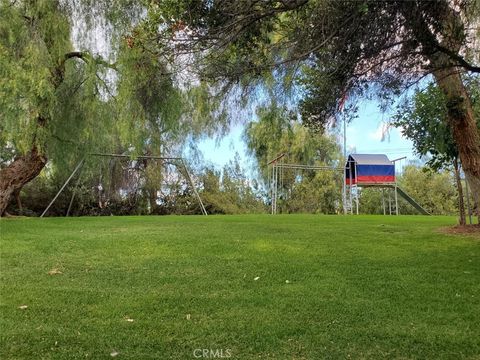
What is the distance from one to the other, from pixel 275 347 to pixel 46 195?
15119 millimetres

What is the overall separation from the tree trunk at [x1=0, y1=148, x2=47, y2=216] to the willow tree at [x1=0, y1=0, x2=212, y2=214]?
23mm

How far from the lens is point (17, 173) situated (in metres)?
11.7

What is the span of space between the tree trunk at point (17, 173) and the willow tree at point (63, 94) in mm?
23

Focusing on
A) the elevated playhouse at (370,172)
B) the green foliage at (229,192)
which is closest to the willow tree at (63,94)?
the green foliage at (229,192)

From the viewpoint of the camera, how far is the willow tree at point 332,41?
396 cm

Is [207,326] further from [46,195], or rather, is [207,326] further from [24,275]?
[46,195]

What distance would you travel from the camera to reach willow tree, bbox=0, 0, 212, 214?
9.28m

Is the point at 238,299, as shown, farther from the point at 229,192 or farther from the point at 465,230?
the point at 229,192

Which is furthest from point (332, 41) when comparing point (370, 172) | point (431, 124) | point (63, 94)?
point (370, 172)

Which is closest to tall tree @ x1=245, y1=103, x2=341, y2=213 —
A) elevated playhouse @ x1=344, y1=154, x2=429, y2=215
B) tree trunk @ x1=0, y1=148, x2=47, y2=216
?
elevated playhouse @ x1=344, y1=154, x2=429, y2=215

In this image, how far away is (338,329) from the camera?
11.2 ft

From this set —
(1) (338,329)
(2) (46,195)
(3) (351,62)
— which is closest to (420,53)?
(3) (351,62)

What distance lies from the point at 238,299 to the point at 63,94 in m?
9.21

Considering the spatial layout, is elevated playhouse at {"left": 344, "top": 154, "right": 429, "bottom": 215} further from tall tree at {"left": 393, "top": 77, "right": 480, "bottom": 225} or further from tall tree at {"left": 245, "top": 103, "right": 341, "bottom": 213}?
tall tree at {"left": 393, "top": 77, "right": 480, "bottom": 225}
